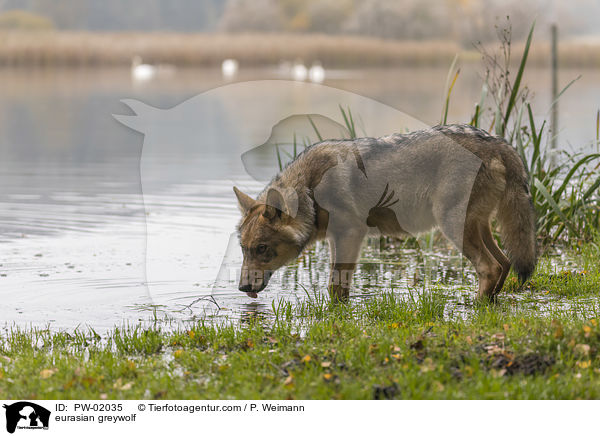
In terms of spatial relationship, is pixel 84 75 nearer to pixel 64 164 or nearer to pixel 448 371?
pixel 64 164

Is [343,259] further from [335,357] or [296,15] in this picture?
[296,15]

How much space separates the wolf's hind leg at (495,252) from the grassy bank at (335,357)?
14.7 inches

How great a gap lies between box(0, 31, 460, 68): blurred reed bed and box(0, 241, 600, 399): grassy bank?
1346 inches

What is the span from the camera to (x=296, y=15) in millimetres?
67750

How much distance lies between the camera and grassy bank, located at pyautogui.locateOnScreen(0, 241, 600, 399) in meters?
5.41

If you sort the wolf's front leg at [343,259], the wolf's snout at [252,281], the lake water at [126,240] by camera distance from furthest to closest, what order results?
the lake water at [126,240]
the wolf's front leg at [343,259]
the wolf's snout at [252,281]

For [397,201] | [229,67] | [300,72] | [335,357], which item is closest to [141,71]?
[229,67]

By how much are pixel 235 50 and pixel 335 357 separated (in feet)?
119

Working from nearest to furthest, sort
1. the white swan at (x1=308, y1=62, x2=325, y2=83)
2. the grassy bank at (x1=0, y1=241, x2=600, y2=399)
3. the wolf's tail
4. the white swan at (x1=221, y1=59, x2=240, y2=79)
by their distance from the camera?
the grassy bank at (x1=0, y1=241, x2=600, y2=399), the wolf's tail, the white swan at (x1=308, y1=62, x2=325, y2=83), the white swan at (x1=221, y1=59, x2=240, y2=79)

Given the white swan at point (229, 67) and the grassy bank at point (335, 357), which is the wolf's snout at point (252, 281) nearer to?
the grassy bank at point (335, 357)

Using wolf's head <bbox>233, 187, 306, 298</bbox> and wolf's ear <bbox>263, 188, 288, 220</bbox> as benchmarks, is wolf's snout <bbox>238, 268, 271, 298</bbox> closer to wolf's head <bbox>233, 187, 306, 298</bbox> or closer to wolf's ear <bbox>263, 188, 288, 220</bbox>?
wolf's head <bbox>233, 187, 306, 298</bbox>

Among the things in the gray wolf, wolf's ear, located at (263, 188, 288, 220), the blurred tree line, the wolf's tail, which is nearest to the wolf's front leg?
the gray wolf
